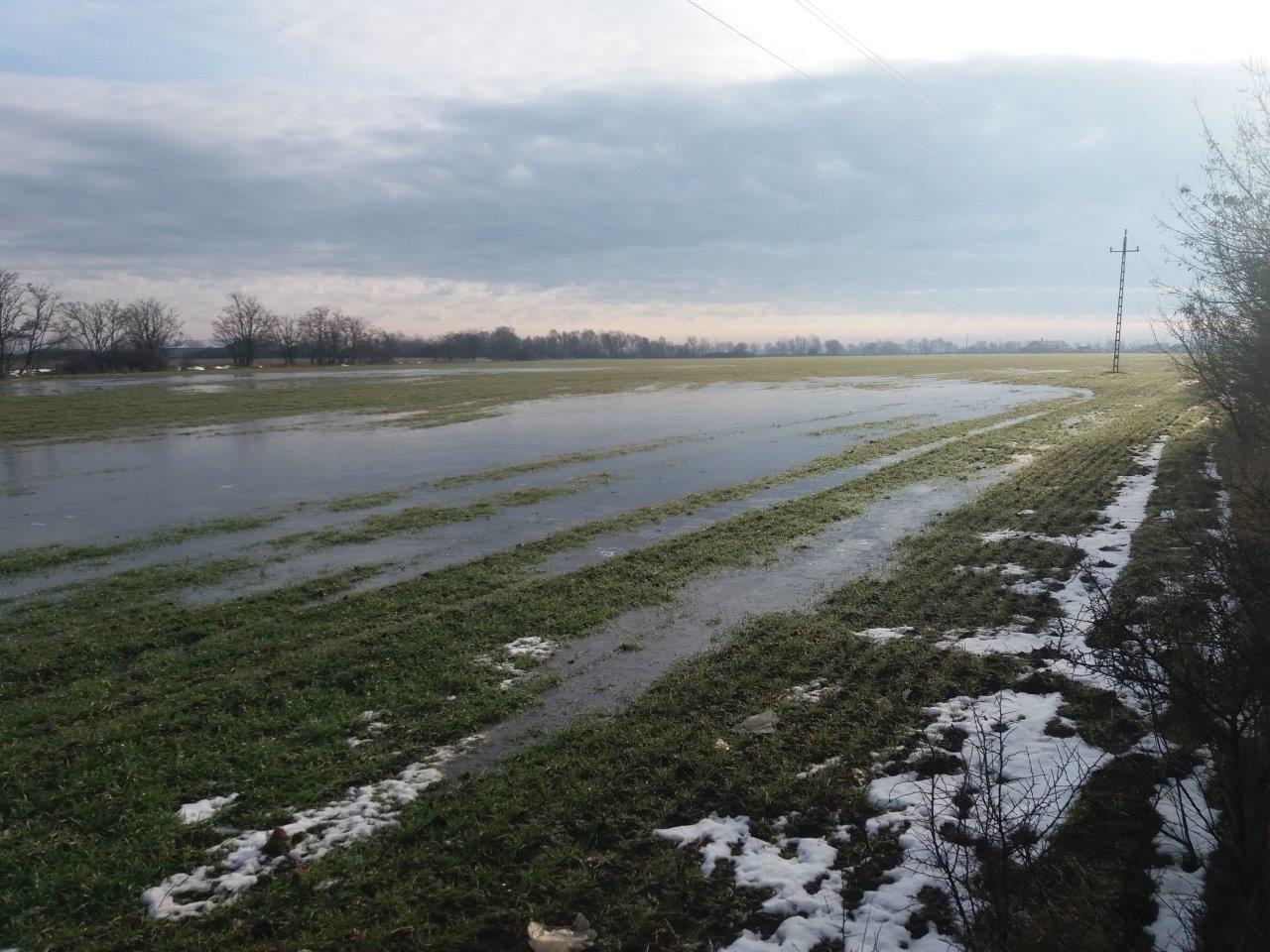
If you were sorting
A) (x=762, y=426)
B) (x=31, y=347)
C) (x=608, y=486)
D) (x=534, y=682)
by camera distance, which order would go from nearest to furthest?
(x=534, y=682), (x=608, y=486), (x=762, y=426), (x=31, y=347)

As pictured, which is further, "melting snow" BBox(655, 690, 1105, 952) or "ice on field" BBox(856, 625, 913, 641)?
"ice on field" BBox(856, 625, 913, 641)

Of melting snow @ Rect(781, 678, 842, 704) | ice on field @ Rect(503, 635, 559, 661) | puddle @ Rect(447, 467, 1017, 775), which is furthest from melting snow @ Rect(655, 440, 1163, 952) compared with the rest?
ice on field @ Rect(503, 635, 559, 661)

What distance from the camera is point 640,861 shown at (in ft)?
15.9

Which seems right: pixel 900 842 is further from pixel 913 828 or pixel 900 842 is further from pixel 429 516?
pixel 429 516

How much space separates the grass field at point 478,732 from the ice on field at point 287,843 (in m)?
0.07

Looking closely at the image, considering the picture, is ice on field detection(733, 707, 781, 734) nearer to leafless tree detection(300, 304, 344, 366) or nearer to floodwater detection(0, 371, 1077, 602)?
floodwater detection(0, 371, 1077, 602)

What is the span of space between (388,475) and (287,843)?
1645cm

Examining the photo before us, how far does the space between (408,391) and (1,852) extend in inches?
2184

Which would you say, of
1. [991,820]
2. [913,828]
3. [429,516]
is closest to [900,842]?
[913,828]

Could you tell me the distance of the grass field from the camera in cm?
445

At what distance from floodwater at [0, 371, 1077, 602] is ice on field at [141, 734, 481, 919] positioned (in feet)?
18.0

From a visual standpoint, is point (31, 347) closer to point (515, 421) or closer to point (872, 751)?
point (515, 421)

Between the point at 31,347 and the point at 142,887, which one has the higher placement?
the point at 31,347

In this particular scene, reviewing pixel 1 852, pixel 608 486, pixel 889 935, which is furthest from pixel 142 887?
pixel 608 486
